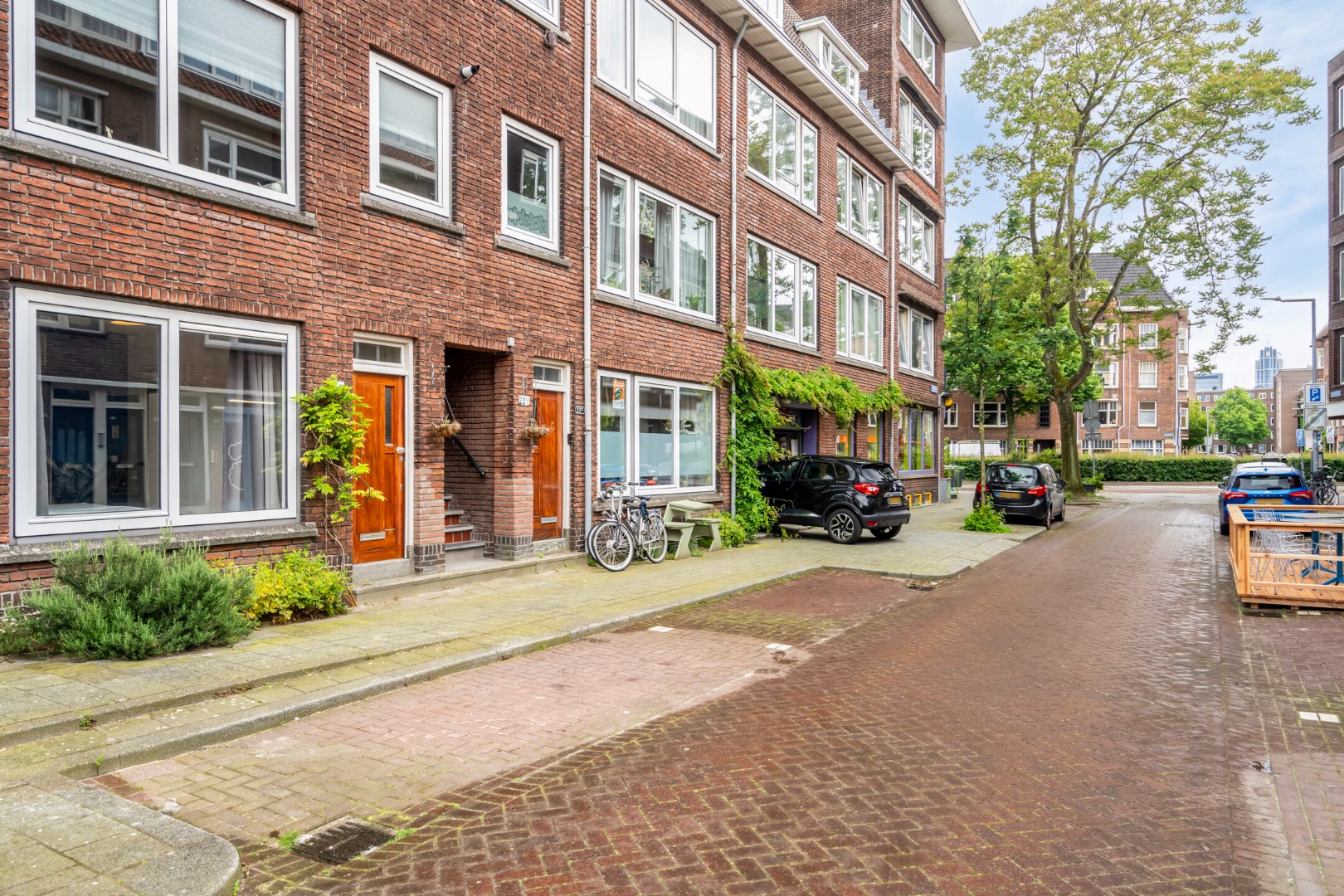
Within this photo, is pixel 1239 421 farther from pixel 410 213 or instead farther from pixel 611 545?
pixel 410 213

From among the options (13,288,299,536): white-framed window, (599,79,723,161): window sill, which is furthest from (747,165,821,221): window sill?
(13,288,299,536): white-framed window

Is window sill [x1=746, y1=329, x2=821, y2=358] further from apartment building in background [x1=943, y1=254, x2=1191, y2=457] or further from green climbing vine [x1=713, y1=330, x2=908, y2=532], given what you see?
apartment building in background [x1=943, y1=254, x2=1191, y2=457]

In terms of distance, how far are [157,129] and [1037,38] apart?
26659 mm

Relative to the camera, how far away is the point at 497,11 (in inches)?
429

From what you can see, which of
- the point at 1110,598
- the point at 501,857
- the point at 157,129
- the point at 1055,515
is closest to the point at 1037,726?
the point at 501,857

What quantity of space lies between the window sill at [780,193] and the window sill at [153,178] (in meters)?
10.5

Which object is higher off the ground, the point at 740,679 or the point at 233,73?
the point at 233,73

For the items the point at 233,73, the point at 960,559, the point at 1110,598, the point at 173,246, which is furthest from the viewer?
the point at 960,559

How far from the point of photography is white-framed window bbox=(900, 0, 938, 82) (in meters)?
26.0

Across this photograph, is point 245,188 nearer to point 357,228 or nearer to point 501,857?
point 357,228

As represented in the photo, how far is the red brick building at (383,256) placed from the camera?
6.82m

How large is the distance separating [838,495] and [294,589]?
10.7 m

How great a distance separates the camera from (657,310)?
46.2 feet

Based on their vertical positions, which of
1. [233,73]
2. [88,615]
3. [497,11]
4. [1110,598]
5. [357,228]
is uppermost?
[497,11]
